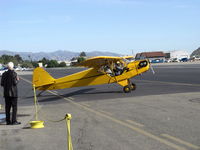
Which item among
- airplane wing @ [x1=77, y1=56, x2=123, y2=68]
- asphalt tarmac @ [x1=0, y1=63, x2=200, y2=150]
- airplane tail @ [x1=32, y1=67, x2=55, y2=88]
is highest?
airplane wing @ [x1=77, y1=56, x2=123, y2=68]

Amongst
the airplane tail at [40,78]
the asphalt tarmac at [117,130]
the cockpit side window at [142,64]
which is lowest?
the asphalt tarmac at [117,130]

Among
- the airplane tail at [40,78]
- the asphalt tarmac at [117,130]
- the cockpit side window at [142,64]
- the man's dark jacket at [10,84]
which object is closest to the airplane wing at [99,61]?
the cockpit side window at [142,64]

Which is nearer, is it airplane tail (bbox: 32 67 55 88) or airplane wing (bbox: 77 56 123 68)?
airplane wing (bbox: 77 56 123 68)

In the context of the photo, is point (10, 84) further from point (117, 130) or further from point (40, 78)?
point (40, 78)

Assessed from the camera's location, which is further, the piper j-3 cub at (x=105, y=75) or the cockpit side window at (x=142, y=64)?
the cockpit side window at (x=142, y=64)

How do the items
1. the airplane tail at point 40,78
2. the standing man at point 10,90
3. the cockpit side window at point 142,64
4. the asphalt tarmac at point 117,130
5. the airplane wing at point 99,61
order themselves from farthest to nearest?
1. the cockpit side window at point 142,64
2. the airplane tail at point 40,78
3. the airplane wing at point 99,61
4. the standing man at point 10,90
5. the asphalt tarmac at point 117,130

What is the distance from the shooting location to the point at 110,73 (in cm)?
1742

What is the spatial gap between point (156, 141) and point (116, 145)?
881mm

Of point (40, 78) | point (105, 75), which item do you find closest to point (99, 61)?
point (105, 75)

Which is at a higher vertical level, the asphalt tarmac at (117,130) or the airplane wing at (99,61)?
the airplane wing at (99,61)

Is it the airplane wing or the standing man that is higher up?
the airplane wing

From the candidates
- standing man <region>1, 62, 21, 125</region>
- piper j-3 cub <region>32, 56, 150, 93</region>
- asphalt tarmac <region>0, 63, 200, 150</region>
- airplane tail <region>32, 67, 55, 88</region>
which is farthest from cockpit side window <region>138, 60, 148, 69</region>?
standing man <region>1, 62, 21, 125</region>

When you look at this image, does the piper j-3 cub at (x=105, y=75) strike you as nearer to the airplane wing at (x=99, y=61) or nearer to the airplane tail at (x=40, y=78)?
the airplane wing at (x=99, y=61)

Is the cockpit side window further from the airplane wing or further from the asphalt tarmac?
the asphalt tarmac
